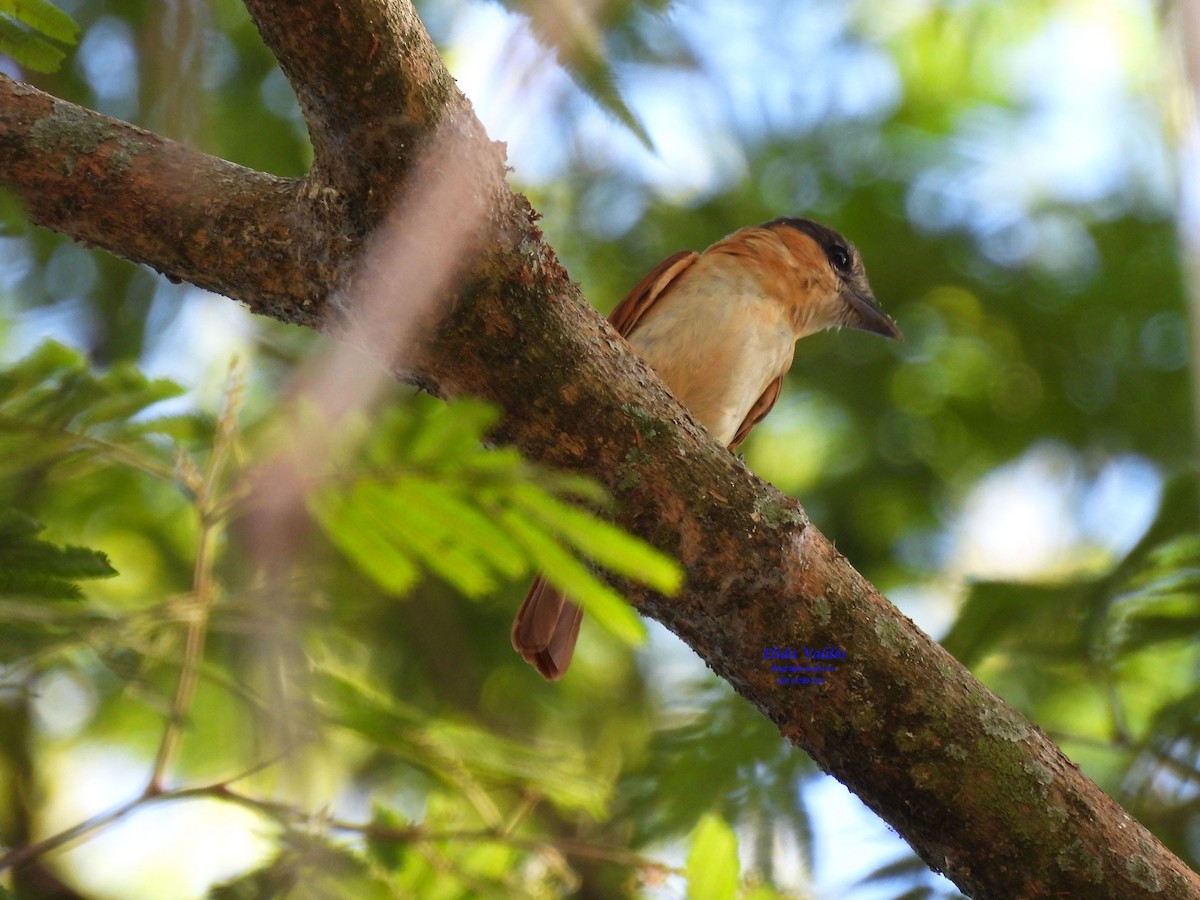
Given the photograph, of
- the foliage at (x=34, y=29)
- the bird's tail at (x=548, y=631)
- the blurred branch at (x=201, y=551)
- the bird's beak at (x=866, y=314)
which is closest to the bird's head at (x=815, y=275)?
the bird's beak at (x=866, y=314)

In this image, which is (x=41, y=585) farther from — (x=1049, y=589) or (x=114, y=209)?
(x=1049, y=589)

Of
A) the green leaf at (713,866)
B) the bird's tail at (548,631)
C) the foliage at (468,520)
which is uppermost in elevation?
the foliage at (468,520)

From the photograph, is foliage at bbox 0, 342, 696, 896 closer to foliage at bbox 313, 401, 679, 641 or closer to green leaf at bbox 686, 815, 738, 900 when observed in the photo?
foliage at bbox 313, 401, 679, 641

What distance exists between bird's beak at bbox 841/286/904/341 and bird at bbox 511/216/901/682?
0.13ft

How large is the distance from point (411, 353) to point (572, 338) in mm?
304

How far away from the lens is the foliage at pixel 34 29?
2.21 meters

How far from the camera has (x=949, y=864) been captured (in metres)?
2.39

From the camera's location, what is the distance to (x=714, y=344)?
4270 mm

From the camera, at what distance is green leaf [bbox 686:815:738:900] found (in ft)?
8.95

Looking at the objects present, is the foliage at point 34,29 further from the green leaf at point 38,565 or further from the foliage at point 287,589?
the green leaf at point 38,565

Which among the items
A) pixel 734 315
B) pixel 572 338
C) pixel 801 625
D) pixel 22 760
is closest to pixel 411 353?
pixel 572 338

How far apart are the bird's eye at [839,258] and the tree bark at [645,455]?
2.66 m

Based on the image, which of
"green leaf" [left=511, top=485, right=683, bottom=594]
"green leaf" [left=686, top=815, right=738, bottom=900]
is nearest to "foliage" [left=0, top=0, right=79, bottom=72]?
"green leaf" [left=511, top=485, right=683, bottom=594]

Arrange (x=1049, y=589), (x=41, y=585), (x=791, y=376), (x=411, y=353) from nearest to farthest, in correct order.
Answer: (x=41, y=585) → (x=411, y=353) → (x=1049, y=589) → (x=791, y=376)
